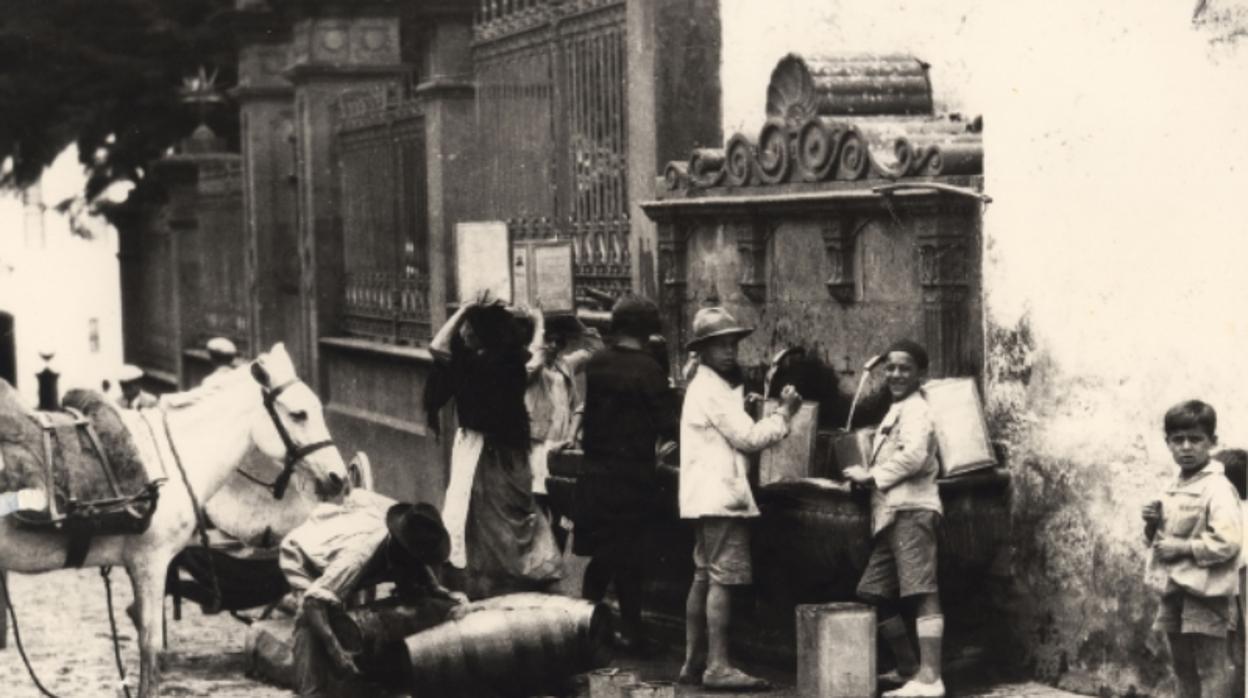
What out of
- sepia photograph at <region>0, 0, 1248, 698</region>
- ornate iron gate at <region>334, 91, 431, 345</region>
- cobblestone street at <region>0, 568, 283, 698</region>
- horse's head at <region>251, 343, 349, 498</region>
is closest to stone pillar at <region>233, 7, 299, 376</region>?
ornate iron gate at <region>334, 91, 431, 345</region>

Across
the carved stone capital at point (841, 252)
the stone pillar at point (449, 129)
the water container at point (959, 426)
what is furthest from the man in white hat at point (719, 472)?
the stone pillar at point (449, 129)

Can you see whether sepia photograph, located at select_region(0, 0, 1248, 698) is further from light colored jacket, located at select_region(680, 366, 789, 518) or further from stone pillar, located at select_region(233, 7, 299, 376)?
stone pillar, located at select_region(233, 7, 299, 376)

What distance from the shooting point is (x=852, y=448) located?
1047 cm

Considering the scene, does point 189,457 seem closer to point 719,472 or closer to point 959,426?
point 719,472

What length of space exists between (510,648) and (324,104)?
1057cm

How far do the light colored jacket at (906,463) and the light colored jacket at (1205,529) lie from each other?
5.16 feet

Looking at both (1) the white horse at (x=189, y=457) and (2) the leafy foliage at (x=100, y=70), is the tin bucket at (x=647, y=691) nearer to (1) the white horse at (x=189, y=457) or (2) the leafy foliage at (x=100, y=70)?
(1) the white horse at (x=189, y=457)

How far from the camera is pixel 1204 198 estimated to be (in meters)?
9.18

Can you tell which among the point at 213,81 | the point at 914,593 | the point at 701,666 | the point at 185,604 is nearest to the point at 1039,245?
the point at 914,593

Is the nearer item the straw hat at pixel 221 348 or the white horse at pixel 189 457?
the white horse at pixel 189 457

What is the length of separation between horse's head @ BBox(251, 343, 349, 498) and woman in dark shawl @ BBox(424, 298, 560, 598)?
2.05 ft

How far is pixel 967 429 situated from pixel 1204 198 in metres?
1.55

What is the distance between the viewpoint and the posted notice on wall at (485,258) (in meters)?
13.0

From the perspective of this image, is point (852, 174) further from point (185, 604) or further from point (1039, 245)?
point (185, 604)
